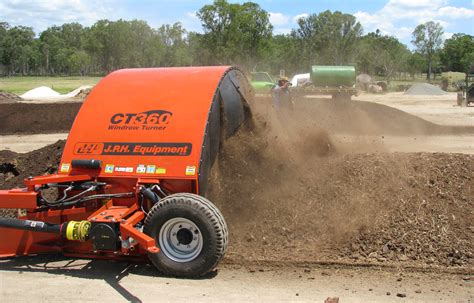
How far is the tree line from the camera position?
5119cm

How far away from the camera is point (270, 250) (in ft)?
18.2

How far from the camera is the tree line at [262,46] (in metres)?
51.2

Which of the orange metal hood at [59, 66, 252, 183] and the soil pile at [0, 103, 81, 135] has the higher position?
the orange metal hood at [59, 66, 252, 183]

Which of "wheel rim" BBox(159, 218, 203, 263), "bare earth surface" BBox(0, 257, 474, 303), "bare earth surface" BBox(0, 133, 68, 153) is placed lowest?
"bare earth surface" BBox(0, 257, 474, 303)

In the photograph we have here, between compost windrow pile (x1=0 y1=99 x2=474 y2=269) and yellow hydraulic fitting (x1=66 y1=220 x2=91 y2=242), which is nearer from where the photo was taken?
yellow hydraulic fitting (x1=66 y1=220 x2=91 y2=242)

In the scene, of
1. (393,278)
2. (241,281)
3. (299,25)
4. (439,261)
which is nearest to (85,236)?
(241,281)

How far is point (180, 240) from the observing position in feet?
15.8

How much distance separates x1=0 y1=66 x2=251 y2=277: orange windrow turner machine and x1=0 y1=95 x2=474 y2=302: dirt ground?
311 millimetres

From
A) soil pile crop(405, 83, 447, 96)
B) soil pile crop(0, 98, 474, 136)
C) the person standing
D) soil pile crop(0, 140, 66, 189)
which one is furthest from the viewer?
soil pile crop(405, 83, 447, 96)

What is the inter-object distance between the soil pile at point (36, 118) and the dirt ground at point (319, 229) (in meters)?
14.0

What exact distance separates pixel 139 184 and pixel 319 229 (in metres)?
2.21

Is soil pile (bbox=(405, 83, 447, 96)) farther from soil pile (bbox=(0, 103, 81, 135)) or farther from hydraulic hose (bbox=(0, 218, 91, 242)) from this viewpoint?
hydraulic hose (bbox=(0, 218, 91, 242))

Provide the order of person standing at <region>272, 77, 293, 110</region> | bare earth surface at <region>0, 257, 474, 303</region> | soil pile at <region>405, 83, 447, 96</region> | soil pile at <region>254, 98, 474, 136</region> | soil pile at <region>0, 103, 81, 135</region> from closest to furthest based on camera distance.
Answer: bare earth surface at <region>0, 257, 474, 303</region>
person standing at <region>272, 77, 293, 110</region>
soil pile at <region>254, 98, 474, 136</region>
soil pile at <region>0, 103, 81, 135</region>
soil pile at <region>405, 83, 447, 96</region>

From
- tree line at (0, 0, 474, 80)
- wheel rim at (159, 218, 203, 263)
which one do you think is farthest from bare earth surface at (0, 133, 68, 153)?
tree line at (0, 0, 474, 80)
